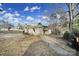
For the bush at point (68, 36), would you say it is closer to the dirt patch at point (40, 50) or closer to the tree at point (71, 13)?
the tree at point (71, 13)

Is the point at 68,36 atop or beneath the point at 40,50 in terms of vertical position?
atop

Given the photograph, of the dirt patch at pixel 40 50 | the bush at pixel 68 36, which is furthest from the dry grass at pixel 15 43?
the bush at pixel 68 36

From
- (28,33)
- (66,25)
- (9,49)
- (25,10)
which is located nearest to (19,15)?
(25,10)

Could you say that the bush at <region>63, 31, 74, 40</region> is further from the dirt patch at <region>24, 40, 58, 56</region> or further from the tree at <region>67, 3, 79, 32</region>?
the dirt patch at <region>24, 40, 58, 56</region>

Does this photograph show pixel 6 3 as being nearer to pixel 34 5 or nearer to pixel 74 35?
pixel 34 5

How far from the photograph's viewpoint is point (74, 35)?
1367mm

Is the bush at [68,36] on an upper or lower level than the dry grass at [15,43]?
upper

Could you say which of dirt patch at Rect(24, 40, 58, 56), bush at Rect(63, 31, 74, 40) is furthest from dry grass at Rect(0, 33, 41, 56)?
bush at Rect(63, 31, 74, 40)

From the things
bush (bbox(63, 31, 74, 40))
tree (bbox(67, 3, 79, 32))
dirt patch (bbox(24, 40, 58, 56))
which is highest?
tree (bbox(67, 3, 79, 32))

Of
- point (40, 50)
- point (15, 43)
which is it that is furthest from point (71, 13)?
point (15, 43)

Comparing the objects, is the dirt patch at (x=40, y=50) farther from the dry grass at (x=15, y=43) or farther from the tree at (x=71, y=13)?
the tree at (x=71, y=13)

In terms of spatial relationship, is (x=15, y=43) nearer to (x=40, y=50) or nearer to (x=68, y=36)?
(x=40, y=50)

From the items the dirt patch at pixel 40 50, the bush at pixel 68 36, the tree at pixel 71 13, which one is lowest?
the dirt patch at pixel 40 50

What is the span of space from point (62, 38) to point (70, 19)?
17 cm
